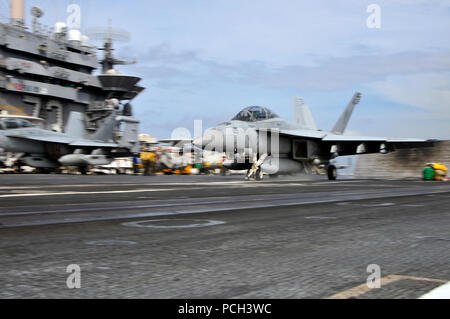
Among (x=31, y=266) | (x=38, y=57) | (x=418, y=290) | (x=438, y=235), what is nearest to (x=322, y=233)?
(x=438, y=235)

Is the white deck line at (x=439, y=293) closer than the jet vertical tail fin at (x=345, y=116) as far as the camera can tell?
Yes

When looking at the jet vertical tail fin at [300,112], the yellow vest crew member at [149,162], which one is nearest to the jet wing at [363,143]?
the jet vertical tail fin at [300,112]

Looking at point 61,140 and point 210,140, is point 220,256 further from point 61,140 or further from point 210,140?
point 61,140

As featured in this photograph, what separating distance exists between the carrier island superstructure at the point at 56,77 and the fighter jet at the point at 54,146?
2313 centimetres

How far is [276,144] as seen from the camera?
2281cm

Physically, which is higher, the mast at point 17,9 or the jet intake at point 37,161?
the mast at point 17,9

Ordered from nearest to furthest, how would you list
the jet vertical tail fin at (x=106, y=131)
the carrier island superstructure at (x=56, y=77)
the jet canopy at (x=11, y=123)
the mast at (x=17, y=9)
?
the jet canopy at (x=11, y=123) < the jet vertical tail fin at (x=106, y=131) < the carrier island superstructure at (x=56, y=77) < the mast at (x=17, y=9)

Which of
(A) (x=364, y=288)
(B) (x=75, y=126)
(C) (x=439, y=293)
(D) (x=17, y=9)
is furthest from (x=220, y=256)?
(D) (x=17, y=9)

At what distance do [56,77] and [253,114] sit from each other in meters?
49.5

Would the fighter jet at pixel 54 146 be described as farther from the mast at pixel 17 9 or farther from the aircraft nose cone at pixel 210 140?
the mast at pixel 17 9

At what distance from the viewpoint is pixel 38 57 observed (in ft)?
204

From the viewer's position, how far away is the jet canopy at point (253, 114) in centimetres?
2244

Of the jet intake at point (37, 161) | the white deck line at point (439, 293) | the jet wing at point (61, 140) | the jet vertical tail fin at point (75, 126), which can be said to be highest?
the jet vertical tail fin at point (75, 126)

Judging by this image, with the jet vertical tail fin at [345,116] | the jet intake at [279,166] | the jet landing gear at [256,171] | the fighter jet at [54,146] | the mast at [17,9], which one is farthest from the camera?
the mast at [17,9]
